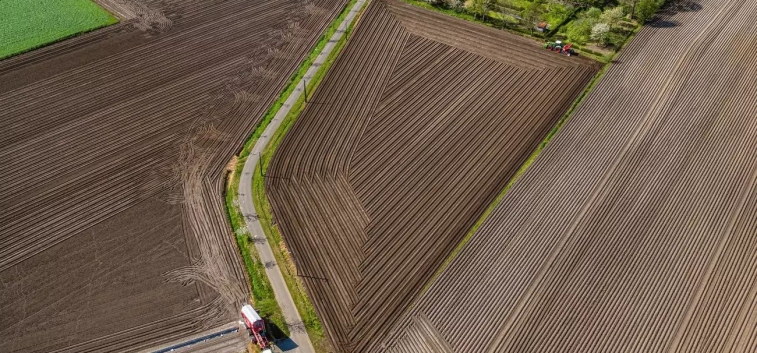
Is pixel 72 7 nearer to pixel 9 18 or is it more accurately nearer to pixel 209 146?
pixel 9 18

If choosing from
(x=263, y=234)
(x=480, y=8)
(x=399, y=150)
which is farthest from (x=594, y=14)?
(x=263, y=234)

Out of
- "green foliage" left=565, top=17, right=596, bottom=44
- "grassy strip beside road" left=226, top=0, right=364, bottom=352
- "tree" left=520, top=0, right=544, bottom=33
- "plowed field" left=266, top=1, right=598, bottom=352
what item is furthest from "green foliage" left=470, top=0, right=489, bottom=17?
"grassy strip beside road" left=226, top=0, right=364, bottom=352

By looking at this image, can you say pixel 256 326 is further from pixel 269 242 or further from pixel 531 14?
pixel 531 14

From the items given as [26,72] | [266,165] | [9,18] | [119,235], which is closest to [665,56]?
[266,165]

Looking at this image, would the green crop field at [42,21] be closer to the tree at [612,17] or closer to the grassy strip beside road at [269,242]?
the grassy strip beside road at [269,242]

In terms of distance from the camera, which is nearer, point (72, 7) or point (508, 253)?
point (508, 253)

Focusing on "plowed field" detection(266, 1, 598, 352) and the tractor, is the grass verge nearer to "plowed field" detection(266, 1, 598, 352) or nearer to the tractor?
"plowed field" detection(266, 1, 598, 352)

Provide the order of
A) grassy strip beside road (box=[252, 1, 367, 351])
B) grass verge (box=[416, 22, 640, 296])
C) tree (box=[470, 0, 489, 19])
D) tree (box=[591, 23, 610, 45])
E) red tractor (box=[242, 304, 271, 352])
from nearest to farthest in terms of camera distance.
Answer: red tractor (box=[242, 304, 271, 352]) < grassy strip beside road (box=[252, 1, 367, 351]) < grass verge (box=[416, 22, 640, 296]) < tree (box=[591, 23, 610, 45]) < tree (box=[470, 0, 489, 19])
